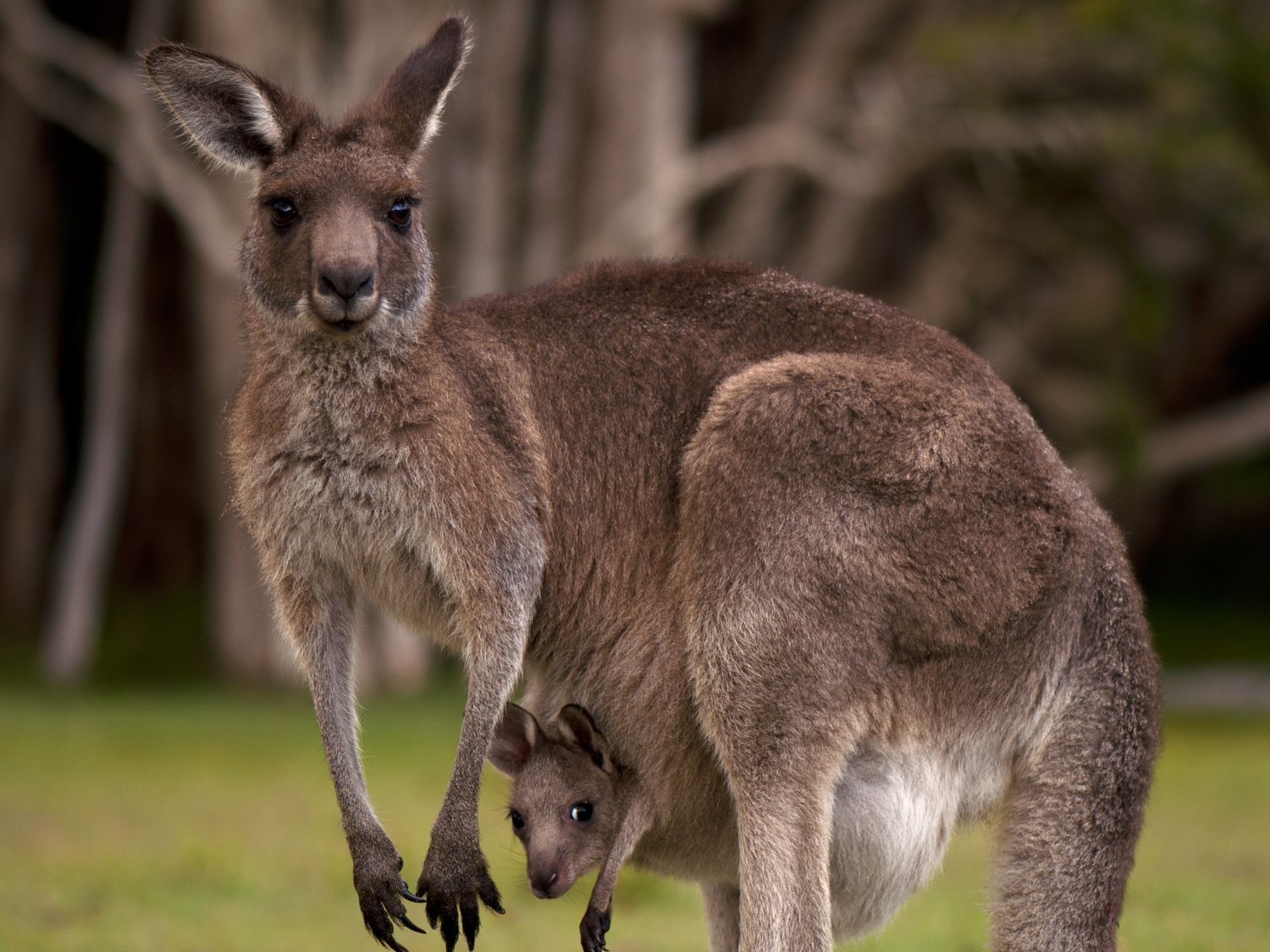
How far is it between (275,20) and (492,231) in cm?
218

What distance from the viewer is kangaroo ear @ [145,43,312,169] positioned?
4.44 metres

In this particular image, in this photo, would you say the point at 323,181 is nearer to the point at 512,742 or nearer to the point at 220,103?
the point at 220,103

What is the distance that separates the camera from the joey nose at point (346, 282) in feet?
13.9

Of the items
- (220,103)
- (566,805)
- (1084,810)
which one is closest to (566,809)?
(566,805)

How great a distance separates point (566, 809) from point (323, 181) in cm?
171

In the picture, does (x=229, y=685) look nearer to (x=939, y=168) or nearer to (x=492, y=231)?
(x=492, y=231)

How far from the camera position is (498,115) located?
44.7 ft

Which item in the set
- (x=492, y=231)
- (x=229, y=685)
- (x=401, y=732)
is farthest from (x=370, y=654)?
(x=492, y=231)

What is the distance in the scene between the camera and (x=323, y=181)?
4.38 m

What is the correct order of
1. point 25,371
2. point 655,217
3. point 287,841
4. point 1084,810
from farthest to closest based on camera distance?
point 25,371 → point 655,217 → point 287,841 → point 1084,810

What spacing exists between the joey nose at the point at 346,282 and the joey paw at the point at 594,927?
5.15 ft

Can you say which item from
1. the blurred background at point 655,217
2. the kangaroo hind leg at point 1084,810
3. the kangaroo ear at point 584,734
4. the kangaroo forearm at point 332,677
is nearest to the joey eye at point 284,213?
the kangaroo forearm at point 332,677

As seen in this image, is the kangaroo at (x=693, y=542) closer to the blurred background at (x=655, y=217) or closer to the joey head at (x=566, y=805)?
the joey head at (x=566, y=805)

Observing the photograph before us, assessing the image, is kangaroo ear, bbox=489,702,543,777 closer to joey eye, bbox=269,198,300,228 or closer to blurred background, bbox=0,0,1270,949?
joey eye, bbox=269,198,300,228
